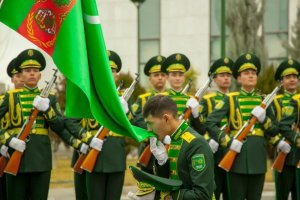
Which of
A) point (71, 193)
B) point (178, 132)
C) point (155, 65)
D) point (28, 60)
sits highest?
point (28, 60)

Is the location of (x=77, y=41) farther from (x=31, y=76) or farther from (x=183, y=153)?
(x=31, y=76)

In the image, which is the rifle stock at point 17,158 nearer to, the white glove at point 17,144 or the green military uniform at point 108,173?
the white glove at point 17,144

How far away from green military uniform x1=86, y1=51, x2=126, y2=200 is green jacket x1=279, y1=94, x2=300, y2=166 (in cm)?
206

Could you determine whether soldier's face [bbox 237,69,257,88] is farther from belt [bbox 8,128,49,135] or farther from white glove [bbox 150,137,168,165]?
white glove [bbox 150,137,168,165]

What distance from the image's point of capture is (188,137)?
6.54 metres

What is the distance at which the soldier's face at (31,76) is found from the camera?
10805mm

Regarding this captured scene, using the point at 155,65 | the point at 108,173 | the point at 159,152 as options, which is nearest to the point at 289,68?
the point at 155,65

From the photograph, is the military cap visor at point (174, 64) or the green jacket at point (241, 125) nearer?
the green jacket at point (241, 125)

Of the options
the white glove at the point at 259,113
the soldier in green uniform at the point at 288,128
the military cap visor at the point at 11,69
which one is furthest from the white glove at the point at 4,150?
the soldier in green uniform at the point at 288,128

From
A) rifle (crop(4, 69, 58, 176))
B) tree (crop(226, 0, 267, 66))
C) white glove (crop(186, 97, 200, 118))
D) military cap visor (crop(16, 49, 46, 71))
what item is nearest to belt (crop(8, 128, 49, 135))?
rifle (crop(4, 69, 58, 176))

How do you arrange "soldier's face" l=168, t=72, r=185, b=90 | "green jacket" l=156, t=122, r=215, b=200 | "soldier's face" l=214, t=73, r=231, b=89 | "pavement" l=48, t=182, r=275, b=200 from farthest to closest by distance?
"pavement" l=48, t=182, r=275, b=200, "soldier's face" l=214, t=73, r=231, b=89, "soldier's face" l=168, t=72, r=185, b=90, "green jacket" l=156, t=122, r=215, b=200

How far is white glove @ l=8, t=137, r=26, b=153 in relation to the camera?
10.5 m

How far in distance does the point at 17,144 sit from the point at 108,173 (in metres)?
1.30

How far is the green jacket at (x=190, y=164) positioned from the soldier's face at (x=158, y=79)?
570cm
